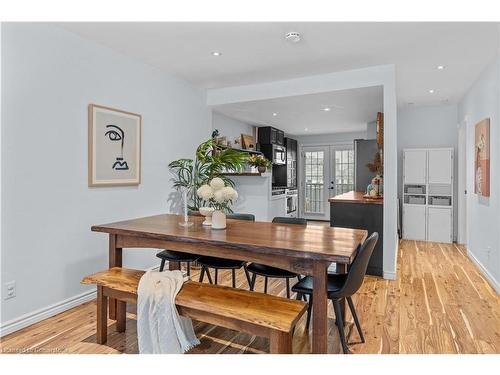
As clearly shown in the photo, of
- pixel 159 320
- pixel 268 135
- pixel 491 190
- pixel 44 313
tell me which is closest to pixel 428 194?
pixel 491 190

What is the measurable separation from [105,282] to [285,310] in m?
1.30

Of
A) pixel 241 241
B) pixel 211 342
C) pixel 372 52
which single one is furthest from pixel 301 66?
pixel 211 342

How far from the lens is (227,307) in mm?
1911

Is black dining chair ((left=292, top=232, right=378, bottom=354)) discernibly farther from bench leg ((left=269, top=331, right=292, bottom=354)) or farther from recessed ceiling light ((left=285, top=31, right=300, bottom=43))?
recessed ceiling light ((left=285, top=31, right=300, bottom=43))

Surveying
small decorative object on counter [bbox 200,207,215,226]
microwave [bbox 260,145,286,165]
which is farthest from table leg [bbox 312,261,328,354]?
microwave [bbox 260,145,286,165]

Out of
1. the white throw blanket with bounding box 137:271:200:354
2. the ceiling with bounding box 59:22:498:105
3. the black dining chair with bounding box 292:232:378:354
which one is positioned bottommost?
the white throw blanket with bounding box 137:271:200:354

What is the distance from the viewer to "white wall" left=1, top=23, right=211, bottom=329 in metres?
2.51

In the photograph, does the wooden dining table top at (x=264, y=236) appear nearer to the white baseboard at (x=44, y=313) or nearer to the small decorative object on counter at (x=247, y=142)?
the white baseboard at (x=44, y=313)

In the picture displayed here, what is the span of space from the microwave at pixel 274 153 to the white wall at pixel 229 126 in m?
0.54

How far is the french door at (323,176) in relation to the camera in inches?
326

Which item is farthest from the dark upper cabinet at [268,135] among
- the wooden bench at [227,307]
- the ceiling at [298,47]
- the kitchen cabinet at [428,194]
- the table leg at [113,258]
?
the wooden bench at [227,307]

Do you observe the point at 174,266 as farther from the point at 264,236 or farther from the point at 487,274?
the point at 487,274

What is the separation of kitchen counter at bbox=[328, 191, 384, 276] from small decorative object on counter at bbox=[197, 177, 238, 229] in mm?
2079

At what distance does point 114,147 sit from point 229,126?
316 centimetres
